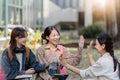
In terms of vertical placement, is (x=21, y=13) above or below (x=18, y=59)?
above

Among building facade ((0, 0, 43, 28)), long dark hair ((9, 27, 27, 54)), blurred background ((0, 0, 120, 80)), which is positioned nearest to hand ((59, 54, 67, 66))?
long dark hair ((9, 27, 27, 54))

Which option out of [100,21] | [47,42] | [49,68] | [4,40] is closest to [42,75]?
[49,68]

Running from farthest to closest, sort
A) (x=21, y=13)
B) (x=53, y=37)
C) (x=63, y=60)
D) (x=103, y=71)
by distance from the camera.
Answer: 1. (x=21, y=13)
2. (x=53, y=37)
3. (x=63, y=60)
4. (x=103, y=71)

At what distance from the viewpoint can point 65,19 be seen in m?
41.7

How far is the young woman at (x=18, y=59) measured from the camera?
17.2 ft

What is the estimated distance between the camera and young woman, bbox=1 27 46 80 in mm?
5230

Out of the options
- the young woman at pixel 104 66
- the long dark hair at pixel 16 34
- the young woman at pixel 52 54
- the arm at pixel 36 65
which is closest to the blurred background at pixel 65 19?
the young woman at pixel 52 54

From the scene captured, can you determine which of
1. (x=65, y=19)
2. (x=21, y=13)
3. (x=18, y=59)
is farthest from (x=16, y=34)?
(x=65, y=19)

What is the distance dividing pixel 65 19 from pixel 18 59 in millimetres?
36480

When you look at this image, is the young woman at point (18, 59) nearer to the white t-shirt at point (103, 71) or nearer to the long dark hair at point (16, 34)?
the long dark hair at point (16, 34)

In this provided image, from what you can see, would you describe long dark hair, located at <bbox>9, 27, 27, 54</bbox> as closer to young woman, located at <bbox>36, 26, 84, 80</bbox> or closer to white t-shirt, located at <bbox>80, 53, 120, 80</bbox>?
young woman, located at <bbox>36, 26, 84, 80</bbox>

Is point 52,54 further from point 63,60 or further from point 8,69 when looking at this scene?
point 8,69

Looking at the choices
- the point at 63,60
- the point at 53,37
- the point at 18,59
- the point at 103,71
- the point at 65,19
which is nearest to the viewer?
the point at 103,71

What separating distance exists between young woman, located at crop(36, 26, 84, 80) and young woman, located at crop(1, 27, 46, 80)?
3.8 inches
